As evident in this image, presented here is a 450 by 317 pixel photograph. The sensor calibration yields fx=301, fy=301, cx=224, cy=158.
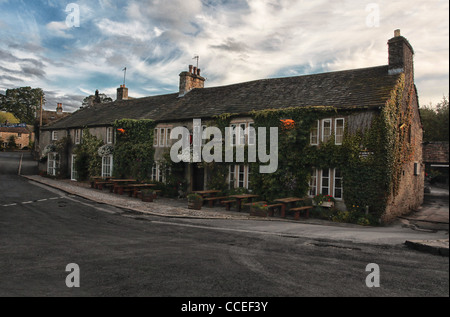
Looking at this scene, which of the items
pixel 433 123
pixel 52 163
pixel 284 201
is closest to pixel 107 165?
pixel 52 163

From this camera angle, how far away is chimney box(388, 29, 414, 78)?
600 inches

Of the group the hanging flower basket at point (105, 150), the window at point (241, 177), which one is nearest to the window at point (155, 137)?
the hanging flower basket at point (105, 150)

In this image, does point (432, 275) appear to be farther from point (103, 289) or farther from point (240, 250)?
point (103, 289)

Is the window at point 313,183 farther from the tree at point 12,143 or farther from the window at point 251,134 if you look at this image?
the tree at point 12,143

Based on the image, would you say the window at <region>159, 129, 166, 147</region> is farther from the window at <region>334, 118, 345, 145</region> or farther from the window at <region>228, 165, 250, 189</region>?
the window at <region>334, 118, 345, 145</region>

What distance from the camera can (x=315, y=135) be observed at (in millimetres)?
15203

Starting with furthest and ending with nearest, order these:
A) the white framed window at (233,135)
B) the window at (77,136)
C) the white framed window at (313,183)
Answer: the window at (77,136) < the white framed window at (233,135) < the white framed window at (313,183)

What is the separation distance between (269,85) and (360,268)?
15.8 meters

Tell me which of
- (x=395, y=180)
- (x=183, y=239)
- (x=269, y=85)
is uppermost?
(x=269, y=85)

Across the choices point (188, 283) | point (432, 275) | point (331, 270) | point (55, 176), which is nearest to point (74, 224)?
point (188, 283)

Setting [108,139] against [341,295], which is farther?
[108,139]

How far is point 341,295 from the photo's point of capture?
489 cm

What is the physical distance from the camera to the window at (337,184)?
47.2ft

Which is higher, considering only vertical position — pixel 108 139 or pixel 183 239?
pixel 108 139
